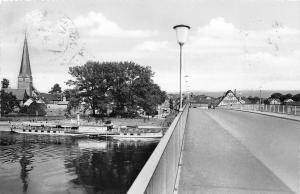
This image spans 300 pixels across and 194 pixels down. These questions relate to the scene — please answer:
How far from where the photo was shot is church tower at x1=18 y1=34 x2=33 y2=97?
123 meters

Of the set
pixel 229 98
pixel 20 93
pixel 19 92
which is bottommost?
pixel 229 98

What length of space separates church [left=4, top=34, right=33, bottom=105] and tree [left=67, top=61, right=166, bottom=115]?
46.6 meters

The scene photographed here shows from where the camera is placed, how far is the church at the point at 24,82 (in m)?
126

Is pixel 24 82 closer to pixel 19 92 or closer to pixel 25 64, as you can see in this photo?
pixel 19 92

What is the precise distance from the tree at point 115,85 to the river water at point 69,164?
18007 mm

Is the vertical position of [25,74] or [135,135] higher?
[25,74]

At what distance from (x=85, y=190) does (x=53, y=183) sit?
4027 mm

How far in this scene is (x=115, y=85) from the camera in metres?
83.8

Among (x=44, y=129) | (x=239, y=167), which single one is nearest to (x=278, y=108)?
(x=239, y=167)

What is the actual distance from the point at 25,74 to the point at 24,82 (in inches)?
183

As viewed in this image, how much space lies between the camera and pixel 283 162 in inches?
334

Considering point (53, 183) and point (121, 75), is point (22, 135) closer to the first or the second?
point (121, 75)

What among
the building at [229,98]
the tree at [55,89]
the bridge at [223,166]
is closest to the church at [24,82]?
the tree at [55,89]

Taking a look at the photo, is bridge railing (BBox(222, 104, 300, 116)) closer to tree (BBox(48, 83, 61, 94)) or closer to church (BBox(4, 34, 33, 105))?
church (BBox(4, 34, 33, 105))
